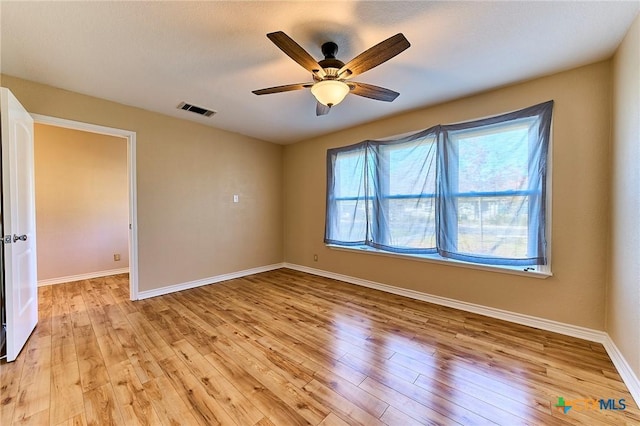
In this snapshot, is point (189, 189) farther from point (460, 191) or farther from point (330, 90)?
point (460, 191)

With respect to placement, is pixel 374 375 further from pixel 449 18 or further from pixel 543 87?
pixel 543 87

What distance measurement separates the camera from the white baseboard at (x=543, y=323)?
65.8 inches

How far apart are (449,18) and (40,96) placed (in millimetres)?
3854

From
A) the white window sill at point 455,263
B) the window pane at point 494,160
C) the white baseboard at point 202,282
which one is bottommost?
the white baseboard at point 202,282

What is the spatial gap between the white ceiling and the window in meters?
0.51

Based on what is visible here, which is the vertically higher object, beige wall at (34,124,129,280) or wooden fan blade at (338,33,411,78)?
wooden fan blade at (338,33,411,78)

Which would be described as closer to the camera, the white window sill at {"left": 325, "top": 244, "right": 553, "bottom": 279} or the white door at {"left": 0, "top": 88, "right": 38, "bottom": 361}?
the white door at {"left": 0, "top": 88, "right": 38, "bottom": 361}

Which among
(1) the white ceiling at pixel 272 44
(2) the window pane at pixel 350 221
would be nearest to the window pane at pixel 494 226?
(1) the white ceiling at pixel 272 44

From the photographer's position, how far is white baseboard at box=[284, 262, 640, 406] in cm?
167

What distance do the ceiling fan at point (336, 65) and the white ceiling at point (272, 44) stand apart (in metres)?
0.23

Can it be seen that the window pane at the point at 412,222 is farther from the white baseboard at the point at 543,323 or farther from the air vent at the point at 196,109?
the air vent at the point at 196,109

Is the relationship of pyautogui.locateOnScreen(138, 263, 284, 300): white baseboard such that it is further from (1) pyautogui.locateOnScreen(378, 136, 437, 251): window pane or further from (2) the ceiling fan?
(2) the ceiling fan

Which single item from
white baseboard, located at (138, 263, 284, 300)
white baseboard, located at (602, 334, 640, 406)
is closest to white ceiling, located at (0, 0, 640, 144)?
white baseboard, located at (602, 334, 640, 406)

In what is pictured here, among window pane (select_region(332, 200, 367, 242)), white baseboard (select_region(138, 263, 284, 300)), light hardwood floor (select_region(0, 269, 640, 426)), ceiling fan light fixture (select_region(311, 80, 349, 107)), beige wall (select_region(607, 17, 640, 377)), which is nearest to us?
light hardwood floor (select_region(0, 269, 640, 426))
